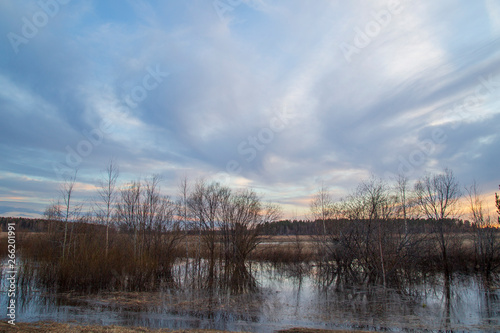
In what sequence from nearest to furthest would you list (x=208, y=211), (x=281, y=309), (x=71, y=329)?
(x=71, y=329)
(x=281, y=309)
(x=208, y=211)

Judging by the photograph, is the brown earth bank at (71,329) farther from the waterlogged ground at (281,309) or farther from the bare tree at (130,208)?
the bare tree at (130,208)

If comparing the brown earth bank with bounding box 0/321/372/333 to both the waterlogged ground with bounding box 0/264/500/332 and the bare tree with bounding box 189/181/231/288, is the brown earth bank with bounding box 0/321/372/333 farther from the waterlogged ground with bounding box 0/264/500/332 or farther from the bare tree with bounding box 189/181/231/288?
the bare tree with bounding box 189/181/231/288

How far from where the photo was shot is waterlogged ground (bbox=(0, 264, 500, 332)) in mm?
10961

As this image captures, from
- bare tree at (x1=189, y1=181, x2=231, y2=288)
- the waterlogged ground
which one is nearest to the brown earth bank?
the waterlogged ground

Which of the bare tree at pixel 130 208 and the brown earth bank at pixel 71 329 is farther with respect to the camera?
the bare tree at pixel 130 208

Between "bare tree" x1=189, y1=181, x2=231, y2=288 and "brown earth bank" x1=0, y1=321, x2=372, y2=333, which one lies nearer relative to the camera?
"brown earth bank" x1=0, y1=321, x2=372, y2=333

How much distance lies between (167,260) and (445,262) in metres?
22.3

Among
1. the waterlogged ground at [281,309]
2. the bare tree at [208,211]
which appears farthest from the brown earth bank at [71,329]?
the bare tree at [208,211]

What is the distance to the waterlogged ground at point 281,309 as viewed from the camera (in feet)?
36.0

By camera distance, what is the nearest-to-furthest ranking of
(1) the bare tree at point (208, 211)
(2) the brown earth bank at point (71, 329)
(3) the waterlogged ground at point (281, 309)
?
(2) the brown earth bank at point (71, 329) → (3) the waterlogged ground at point (281, 309) → (1) the bare tree at point (208, 211)

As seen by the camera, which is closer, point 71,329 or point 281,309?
point 71,329

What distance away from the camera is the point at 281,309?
44.4 feet

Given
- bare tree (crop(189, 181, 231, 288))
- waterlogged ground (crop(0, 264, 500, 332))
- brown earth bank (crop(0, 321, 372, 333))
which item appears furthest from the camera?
bare tree (crop(189, 181, 231, 288))

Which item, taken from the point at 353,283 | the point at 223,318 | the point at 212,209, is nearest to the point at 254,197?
the point at 212,209
